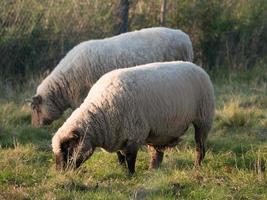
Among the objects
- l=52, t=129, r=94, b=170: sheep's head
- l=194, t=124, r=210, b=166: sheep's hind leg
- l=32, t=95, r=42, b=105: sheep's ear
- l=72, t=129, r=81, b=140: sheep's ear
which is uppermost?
l=72, t=129, r=81, b=140: sheep's ear

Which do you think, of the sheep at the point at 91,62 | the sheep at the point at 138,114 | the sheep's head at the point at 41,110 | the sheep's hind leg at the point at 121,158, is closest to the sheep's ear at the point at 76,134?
the sheep at the point at 138,114

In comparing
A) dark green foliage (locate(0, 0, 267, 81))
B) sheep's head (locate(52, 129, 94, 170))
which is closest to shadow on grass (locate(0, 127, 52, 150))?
sheep's head (locate(52, 129, 94, 170))

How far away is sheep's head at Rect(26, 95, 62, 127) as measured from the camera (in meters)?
9.22

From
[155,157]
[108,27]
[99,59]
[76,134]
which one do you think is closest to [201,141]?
[155,157]

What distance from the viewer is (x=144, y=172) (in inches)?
263

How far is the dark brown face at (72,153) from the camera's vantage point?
20.8 feet

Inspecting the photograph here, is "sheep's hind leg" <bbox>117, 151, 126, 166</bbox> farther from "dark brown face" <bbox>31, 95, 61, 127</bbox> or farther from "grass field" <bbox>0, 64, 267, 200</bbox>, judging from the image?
"dark brown face" <bbox>31, 95, 61, 127</bbox>

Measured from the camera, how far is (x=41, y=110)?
363 inches

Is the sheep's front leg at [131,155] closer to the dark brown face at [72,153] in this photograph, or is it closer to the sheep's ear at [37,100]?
the dark brown face at [72,153]

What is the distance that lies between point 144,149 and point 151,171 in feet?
4.09

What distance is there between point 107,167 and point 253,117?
308cm

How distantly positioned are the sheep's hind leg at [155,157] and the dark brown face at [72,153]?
0.84 m

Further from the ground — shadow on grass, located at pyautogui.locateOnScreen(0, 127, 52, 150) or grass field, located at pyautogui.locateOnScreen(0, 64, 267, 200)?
grass field, located at pyautogui.locateOnScreen(0, 64, 267, 200)

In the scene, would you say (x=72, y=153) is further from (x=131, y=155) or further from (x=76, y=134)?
(x=131, y=155)
